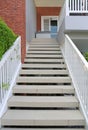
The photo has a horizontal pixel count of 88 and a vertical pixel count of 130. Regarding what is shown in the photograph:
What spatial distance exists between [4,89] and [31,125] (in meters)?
1.16

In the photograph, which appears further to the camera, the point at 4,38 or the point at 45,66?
the point at 45,66

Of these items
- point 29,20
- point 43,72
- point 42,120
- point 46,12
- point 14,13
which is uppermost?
point 14,13

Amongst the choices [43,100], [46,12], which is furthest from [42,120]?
[46,12]

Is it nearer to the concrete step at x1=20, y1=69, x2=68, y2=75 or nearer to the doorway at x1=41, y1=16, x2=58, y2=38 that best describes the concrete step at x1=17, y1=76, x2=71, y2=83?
the concrete step at x1=20, y1=69, x2=68, y2=75

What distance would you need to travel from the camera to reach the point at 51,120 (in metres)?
6.18

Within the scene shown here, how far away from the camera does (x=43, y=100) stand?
7203 millimetres

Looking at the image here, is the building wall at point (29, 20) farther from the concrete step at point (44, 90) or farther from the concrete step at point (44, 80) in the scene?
the concrete step at point (44, 90)

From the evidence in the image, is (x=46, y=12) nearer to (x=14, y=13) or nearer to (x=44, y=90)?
(x=14, y=13)

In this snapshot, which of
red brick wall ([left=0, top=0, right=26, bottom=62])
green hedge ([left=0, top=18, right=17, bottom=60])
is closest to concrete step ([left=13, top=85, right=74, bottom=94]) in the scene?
green hedge ([left=0, top=18, right=17, bottom=60])

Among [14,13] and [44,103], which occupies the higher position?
[14,13]

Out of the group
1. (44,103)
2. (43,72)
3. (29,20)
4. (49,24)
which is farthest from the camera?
(49,24)

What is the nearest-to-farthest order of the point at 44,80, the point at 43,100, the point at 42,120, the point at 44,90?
1. the point at 42,120
2. the point at 43,100
3. the point at 44,90
4. the point at 44,80

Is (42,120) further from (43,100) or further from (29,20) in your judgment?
(29,20)

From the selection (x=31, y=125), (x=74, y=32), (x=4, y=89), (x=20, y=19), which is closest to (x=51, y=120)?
(x=31, y=125)
